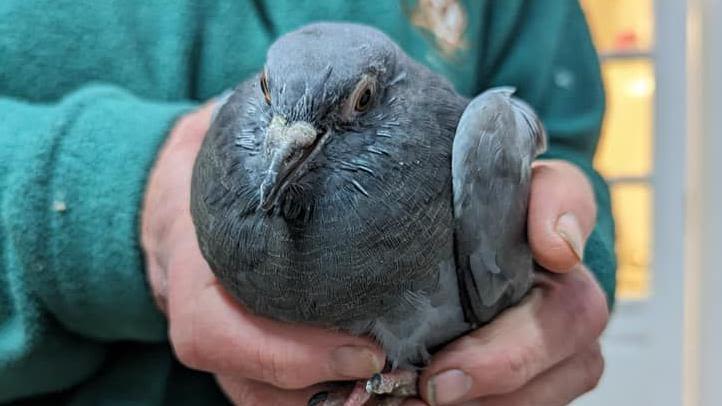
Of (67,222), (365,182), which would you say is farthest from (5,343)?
(365,182)

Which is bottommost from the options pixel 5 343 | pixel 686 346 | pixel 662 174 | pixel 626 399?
pixel 626 399

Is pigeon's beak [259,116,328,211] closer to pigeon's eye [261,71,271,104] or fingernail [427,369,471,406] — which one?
pigeon's eye [261,71,271,104]

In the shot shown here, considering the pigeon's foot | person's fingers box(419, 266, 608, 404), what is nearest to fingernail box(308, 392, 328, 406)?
the pigeon's foot

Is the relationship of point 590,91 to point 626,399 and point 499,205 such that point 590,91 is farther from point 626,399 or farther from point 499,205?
point 626,399

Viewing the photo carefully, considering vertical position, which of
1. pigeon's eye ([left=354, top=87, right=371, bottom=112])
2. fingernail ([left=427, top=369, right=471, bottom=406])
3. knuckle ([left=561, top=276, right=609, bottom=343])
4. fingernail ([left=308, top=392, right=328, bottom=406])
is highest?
pigeon's eye ([left=354, top=87, right=371, bottom=112])

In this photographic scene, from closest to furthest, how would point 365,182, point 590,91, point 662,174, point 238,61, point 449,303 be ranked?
point 365,182
point 449,303
point 238,61
point 590,91
point 662,174

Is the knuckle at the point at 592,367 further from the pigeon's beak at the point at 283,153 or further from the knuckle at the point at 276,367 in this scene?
the pigeon's beak at the point at 283,153

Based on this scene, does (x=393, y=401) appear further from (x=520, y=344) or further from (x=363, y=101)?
(x=363, y=101)
